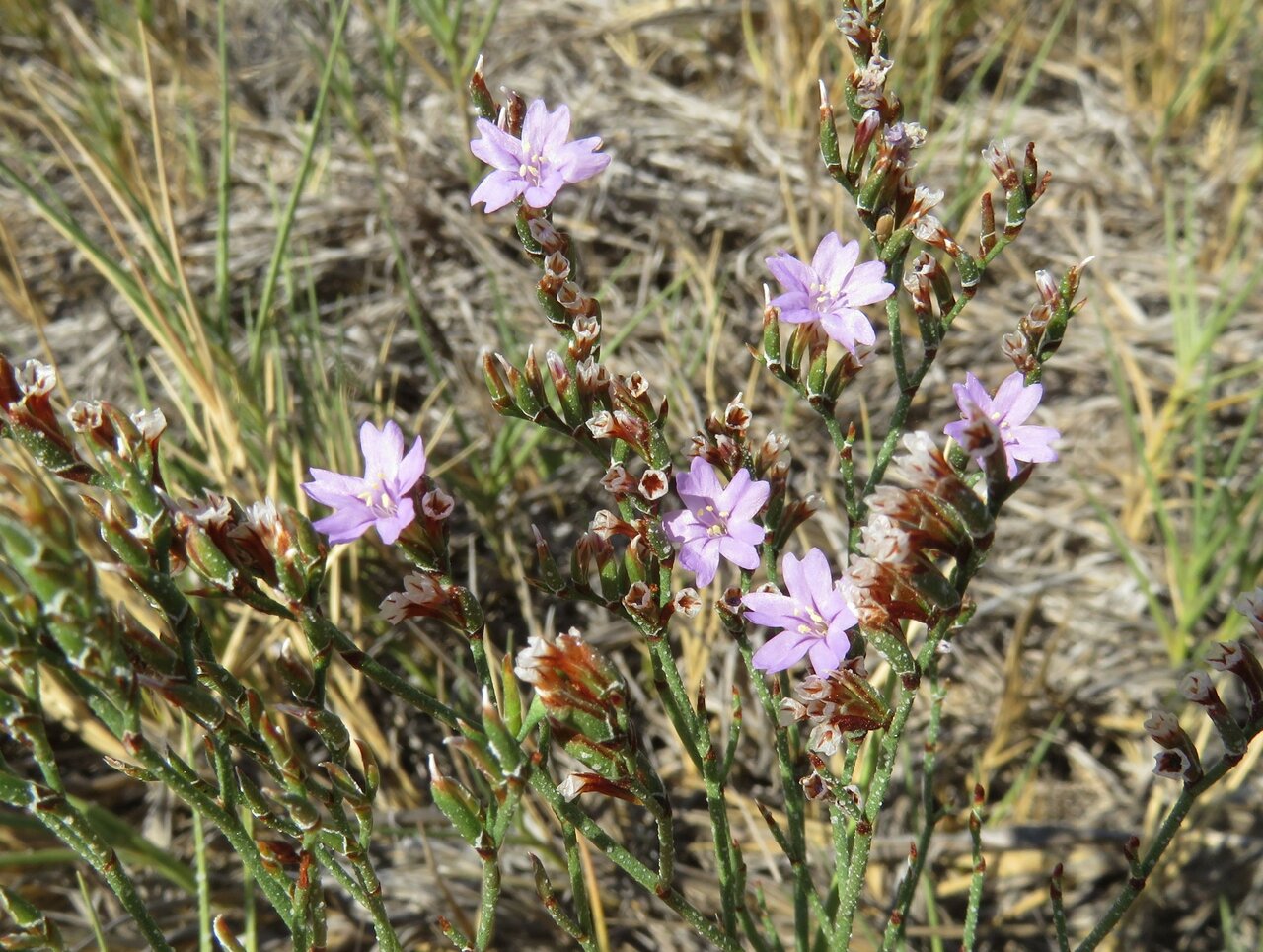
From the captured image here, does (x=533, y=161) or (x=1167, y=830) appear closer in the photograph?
(x=1167, y=830)

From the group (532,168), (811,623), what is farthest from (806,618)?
(532,168)

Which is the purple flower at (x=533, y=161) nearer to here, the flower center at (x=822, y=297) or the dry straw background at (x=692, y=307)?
the flower center at (x=822, y=297)

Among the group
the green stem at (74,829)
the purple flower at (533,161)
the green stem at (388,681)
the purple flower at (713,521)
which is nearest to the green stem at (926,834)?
the purple flower at (713,521)

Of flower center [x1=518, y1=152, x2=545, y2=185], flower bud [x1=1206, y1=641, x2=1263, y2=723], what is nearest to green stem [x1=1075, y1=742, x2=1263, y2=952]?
flower bud [x1=1206, y1=641, x2=1263, y2=723]

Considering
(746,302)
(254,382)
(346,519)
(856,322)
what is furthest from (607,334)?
(346,519)

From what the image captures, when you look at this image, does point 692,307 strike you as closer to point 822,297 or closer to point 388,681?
point 822,297

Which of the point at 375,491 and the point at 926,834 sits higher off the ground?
the point at 375,491

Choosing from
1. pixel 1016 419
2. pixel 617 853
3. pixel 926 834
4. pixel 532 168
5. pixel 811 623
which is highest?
pixel 532 168
